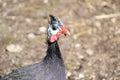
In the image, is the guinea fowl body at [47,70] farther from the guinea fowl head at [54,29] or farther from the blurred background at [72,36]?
the blurred background at [72,36]

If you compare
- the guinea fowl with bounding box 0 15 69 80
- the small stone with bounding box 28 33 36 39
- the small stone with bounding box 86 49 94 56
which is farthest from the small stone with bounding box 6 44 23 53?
the guinea fowl with bounding box 0 15 69 80

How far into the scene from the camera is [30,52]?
642cm

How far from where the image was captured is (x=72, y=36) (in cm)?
678

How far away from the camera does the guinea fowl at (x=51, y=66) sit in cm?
462

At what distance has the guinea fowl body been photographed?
464 centimetres

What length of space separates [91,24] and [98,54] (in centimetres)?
86

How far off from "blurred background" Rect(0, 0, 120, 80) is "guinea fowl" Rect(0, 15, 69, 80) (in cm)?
114

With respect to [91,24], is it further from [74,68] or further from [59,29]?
[59,29]

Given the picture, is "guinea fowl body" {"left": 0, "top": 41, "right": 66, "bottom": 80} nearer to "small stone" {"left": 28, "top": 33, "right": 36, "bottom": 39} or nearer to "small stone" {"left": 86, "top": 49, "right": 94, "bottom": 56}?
"small stone" {"left": 86, "top": 49, "right": 94, "bottom": 56}

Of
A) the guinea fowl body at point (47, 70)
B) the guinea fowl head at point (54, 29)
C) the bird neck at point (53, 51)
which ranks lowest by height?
the guinea fowl body at point (47, 70)

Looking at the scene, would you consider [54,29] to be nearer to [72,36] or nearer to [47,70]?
[47,70]

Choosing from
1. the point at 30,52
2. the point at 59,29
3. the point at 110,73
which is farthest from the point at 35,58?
the point at 59,29

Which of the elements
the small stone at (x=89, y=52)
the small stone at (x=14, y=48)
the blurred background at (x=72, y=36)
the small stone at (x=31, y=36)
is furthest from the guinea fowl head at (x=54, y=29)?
the small stone at (x=31, y=36)

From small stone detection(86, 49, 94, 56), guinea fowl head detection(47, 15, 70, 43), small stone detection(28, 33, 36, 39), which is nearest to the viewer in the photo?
guinea fowl head detection(47, 15, 70, 43)
